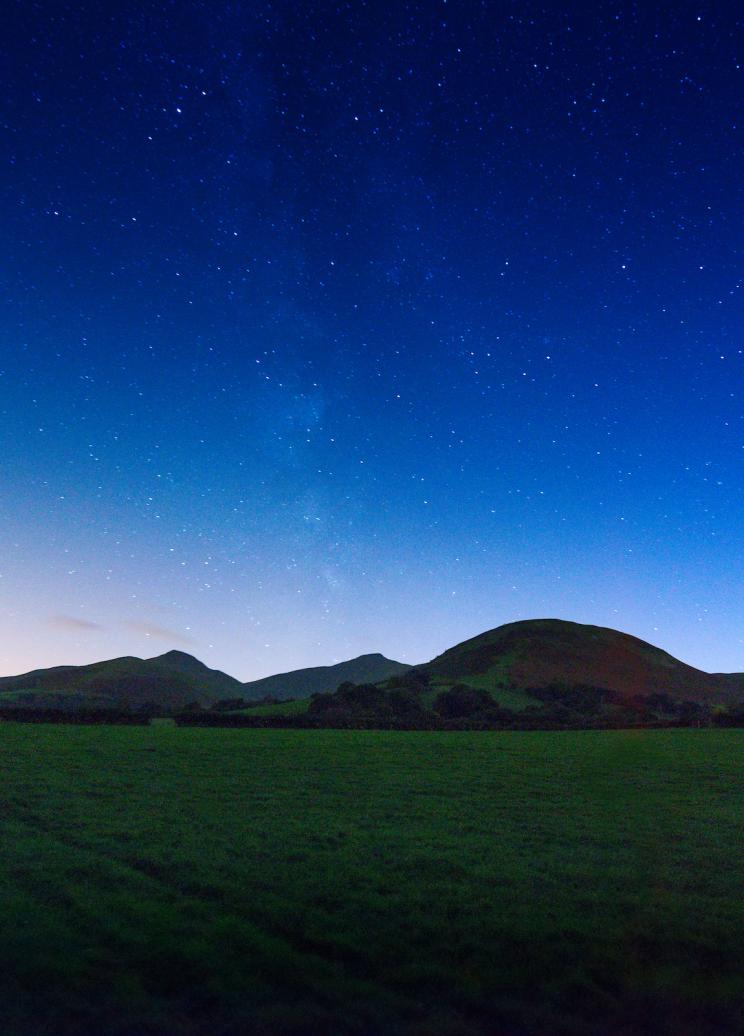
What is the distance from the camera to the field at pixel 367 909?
24.0 ft

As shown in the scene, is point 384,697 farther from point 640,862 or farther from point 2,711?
point 640,862

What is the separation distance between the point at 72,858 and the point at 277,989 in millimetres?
7511

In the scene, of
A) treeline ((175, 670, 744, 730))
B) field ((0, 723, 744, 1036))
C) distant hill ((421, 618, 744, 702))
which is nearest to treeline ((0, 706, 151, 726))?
treeline ((175, 670, 744, 730))

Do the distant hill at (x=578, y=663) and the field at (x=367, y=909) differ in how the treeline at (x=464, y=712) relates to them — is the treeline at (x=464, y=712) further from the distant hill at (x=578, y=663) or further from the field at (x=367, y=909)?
the field at (x=367, y=909)

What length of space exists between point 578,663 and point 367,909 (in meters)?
159

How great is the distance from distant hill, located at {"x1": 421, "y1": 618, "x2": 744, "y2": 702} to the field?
107m

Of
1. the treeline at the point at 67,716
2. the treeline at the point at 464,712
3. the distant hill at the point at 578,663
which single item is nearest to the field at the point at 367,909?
the treeline at the point at 67,716

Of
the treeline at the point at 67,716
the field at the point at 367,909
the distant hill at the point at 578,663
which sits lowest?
the field at the point at 367,909

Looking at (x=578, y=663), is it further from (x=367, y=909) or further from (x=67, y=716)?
(x=367, y=909)

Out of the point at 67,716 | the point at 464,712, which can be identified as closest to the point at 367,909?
the point at 67,716

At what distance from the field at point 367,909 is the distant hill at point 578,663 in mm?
106658

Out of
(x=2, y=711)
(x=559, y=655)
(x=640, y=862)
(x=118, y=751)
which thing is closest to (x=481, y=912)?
(x=640, y=862)

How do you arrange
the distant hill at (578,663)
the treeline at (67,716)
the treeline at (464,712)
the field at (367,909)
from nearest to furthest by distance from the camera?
the field at (367,909) → the treeline at (67,716) → the treeline at (464,712) → the distant hill at (578,663)

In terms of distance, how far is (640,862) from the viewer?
1340 cm
